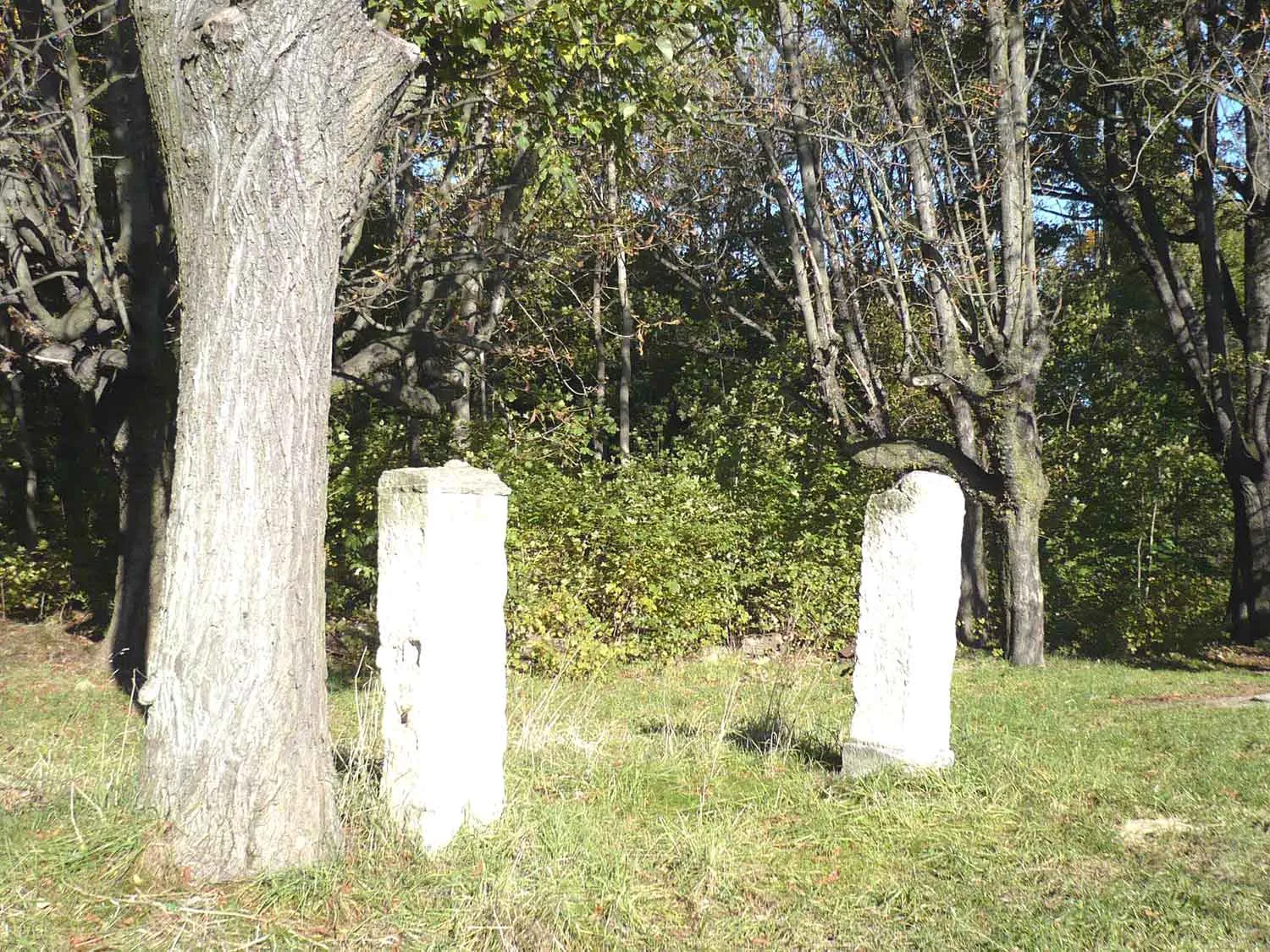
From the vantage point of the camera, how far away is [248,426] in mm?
4551

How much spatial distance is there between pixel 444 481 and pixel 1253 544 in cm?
1380

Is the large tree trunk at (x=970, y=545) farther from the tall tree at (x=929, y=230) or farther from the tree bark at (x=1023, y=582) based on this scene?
the tree bark at (x=1023, y=582)

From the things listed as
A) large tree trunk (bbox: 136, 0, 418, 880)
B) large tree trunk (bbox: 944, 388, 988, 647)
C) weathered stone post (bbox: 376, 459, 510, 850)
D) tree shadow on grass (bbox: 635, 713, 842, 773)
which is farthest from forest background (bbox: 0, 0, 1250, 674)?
weathered stone post (bbox: 376, 459, 510, 850)

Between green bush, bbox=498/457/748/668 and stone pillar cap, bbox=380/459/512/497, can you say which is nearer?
stone pillar cap, bbox=380/459/512/497

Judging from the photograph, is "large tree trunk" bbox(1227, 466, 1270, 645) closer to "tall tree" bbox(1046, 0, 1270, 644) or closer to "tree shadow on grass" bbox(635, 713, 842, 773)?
"tall tree" bbox(1046, 0, 1270, 644)

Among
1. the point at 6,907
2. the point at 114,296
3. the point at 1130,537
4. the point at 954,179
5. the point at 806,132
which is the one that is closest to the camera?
the point at 6,907

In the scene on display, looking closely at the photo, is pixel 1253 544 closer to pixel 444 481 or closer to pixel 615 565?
pixel 615 565

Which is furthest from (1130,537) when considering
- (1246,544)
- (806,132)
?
(806,132)

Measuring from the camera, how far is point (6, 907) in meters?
3.79

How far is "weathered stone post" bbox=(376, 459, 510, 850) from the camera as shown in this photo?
16.0 ft

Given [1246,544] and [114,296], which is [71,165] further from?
[1246,544]

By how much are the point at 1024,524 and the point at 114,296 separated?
1091cm

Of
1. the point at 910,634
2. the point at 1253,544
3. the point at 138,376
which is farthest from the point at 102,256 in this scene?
the point at 1253,544

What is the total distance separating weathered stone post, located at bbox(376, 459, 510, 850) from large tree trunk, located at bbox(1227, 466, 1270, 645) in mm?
13473
